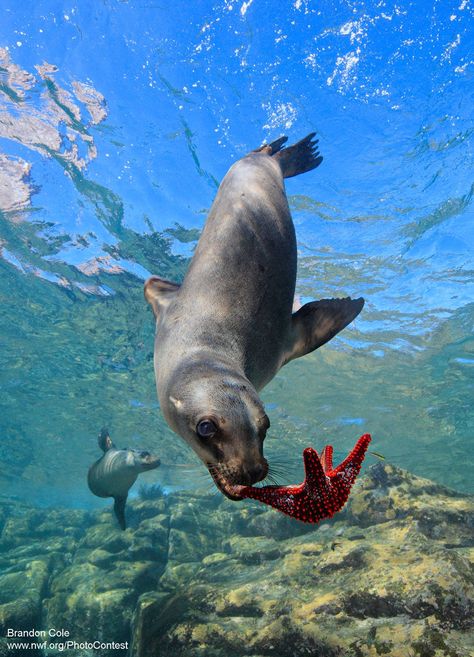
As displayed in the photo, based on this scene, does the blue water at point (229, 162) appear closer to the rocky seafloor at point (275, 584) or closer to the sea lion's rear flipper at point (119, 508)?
the rocky seafloor at point (275, 584)

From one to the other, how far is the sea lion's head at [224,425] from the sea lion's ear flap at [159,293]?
3.78 ft

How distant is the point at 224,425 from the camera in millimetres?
1682

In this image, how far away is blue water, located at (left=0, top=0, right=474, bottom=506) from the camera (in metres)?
7.40

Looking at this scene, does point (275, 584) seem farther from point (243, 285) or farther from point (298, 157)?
point (298, 157)

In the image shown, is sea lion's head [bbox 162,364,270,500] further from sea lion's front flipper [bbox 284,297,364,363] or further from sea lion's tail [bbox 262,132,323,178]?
sea lion's tail [bbox 262,132,323,178]

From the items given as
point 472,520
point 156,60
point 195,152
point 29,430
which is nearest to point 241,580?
point 472,520

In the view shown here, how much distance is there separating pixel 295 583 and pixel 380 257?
9.20m

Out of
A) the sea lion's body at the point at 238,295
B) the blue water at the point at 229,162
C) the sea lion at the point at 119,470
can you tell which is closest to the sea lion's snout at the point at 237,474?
the sea lion's body at the point at 238,295

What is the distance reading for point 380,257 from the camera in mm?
12008

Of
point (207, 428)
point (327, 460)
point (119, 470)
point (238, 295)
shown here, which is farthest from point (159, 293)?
point (119, 470)

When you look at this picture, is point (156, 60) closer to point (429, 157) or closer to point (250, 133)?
point (250, 133)

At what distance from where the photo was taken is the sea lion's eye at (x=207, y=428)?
5.50ft

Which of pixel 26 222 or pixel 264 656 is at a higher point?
pixel 26 222

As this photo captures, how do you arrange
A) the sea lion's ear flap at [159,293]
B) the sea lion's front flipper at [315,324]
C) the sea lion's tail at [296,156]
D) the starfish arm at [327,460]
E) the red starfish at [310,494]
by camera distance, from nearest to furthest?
the red starfish at [310,494] < the starfish arm at [327,460] < the sea lion's front flipper at [315,324] < the sea lion's ear flap at [159,293] < the sea lion's tail at [296,156]
